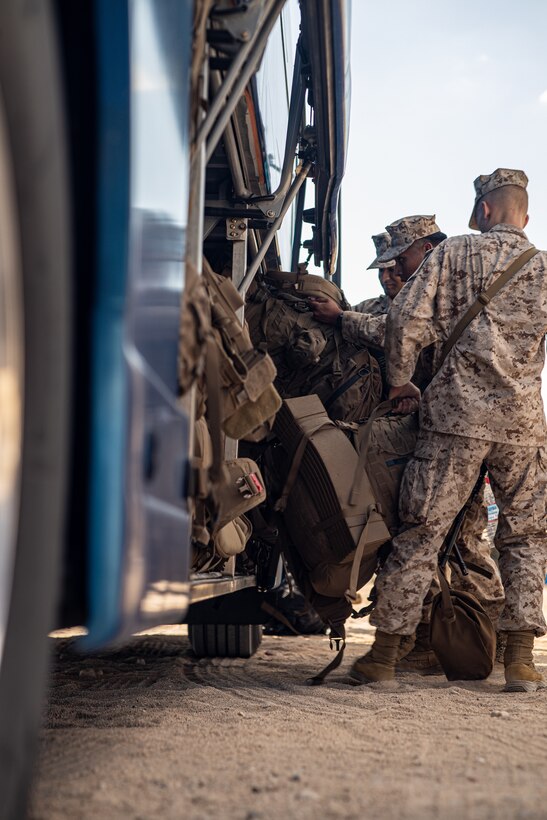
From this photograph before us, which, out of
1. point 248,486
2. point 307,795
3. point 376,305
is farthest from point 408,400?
point 307,795

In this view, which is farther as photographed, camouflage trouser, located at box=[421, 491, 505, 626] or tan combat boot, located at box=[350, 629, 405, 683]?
camouflage trouser, located at box=[421, 491, 505, 626]

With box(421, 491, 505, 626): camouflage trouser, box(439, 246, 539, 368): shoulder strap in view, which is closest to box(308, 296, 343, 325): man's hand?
box(439, 246, 539, 368): shoulder strap

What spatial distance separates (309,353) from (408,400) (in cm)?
52

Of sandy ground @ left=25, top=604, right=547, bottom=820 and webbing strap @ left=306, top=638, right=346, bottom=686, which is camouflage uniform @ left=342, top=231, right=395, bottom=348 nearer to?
webbing strap @ left=306, top=638, right=346, bottom=686

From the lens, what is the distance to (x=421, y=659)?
3580mm

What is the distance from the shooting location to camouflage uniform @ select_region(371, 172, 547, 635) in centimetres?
313

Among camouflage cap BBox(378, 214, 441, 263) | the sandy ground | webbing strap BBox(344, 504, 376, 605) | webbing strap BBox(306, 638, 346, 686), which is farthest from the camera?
camouflage cap BBox(378, 214, 441, 263)

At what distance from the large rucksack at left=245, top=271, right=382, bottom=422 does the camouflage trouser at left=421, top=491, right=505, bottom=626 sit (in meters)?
0.75

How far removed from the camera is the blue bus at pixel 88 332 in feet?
2.83

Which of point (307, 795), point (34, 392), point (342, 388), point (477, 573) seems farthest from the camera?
point (477, 573)

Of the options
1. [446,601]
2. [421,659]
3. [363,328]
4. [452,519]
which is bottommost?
[421,659]

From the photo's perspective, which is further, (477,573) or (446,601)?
(477,573)

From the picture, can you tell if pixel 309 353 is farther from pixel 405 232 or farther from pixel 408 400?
pixel 405 232

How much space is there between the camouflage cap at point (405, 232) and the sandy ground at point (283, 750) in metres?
2.07
